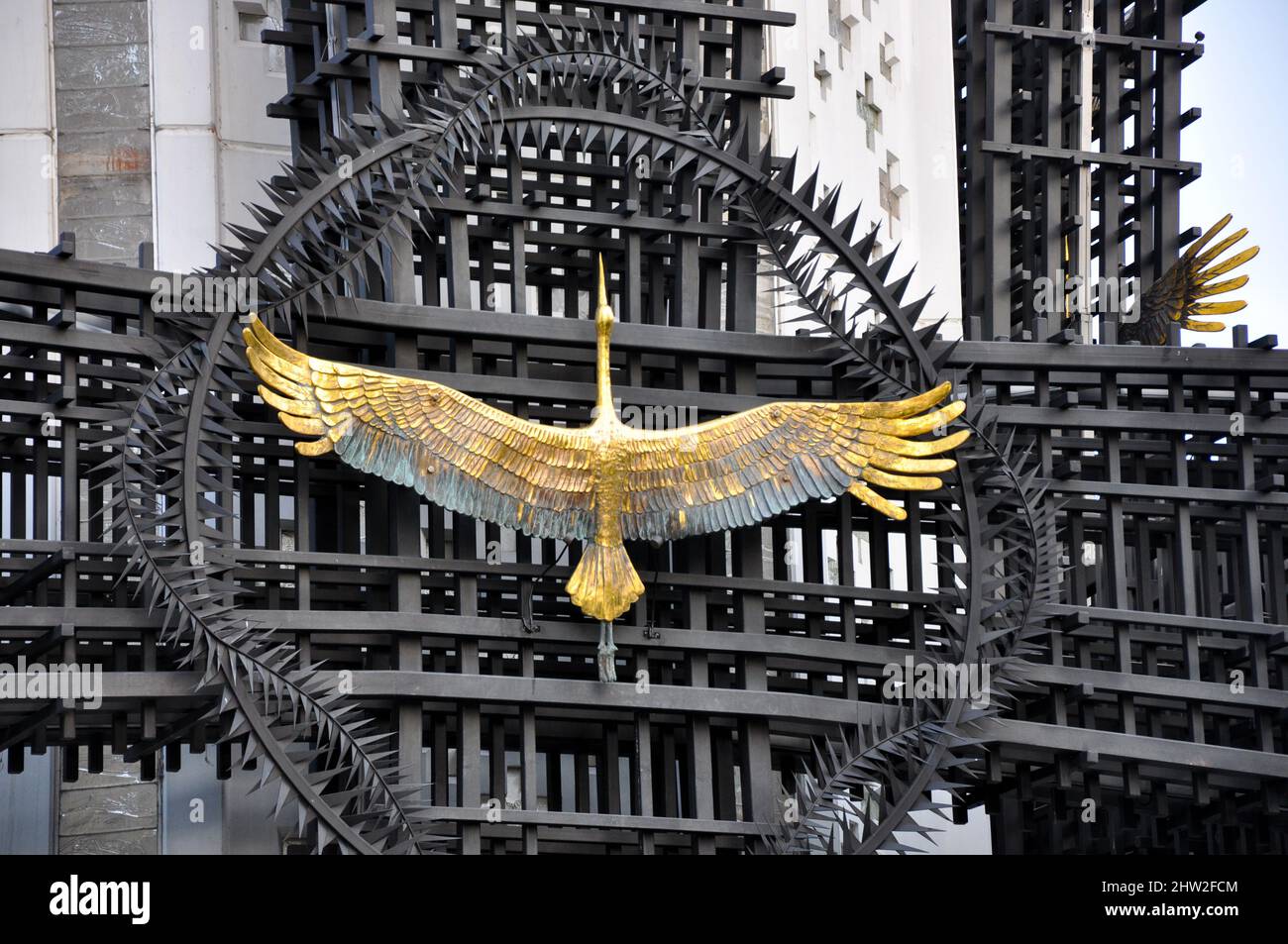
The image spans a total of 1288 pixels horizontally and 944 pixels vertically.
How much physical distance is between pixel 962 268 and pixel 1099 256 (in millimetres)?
5233

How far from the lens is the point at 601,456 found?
1936 cm

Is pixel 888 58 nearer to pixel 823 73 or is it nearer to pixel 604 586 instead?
pixel 823 73

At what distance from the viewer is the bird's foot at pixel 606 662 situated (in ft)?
63.4

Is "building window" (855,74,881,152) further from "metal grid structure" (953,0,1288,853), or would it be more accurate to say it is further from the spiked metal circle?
the spiked metal circle

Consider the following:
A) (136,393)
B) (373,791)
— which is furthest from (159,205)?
(373,791)

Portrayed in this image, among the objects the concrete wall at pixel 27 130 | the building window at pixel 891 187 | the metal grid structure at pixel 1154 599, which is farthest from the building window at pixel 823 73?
the concrete wall at pixel 27 130

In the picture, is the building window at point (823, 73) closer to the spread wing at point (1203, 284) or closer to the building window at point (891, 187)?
the building window at point (891, 187)

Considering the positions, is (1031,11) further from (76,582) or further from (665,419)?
(76,582)

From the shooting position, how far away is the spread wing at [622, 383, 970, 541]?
1952 cm

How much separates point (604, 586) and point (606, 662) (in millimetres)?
531

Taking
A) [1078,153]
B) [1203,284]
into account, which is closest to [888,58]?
[1078,153]

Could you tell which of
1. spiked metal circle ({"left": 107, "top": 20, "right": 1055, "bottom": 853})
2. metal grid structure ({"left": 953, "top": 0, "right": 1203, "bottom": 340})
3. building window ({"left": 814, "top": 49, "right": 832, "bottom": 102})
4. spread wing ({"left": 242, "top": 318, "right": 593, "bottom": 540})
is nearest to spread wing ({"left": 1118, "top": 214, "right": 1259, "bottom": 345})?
metal grid structure ({"left": 953, "top": 0, "right": 1203, "bottom": 340})

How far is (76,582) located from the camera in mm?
18781

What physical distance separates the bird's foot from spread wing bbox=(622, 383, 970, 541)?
81 cm
